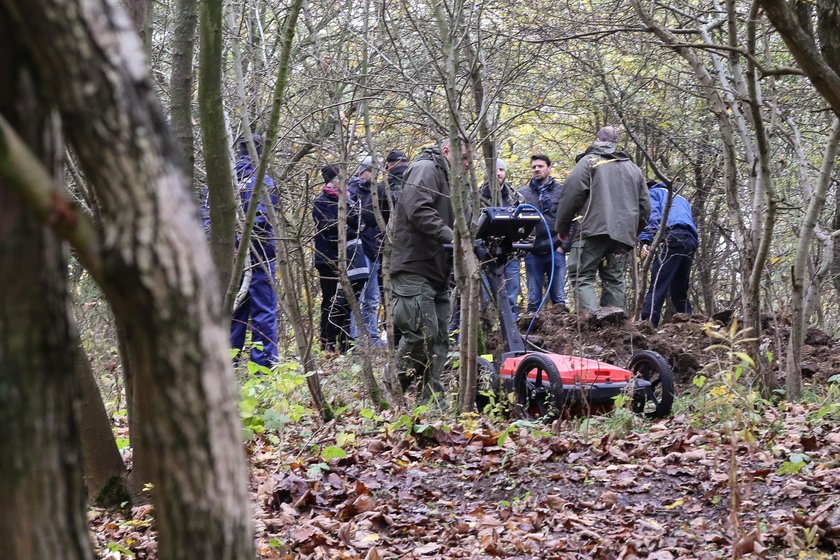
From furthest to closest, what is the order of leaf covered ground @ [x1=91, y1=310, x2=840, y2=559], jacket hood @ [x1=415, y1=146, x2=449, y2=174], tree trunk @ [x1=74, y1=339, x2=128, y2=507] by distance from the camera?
jacket hood @ [x1=415, y1=146, x2=449, y2=174], tree trunk @ [x1=74, y1=339, x2=128, y2=507], leaf covered ground @ [x1=91, y1=310, x2=840, y2=559]

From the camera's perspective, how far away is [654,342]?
28.8 ft

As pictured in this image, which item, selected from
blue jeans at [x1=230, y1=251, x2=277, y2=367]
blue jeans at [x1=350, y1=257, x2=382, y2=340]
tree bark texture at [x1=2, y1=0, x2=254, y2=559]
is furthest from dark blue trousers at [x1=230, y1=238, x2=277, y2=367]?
tree bark texture at [x1=2, y1=0, x2=254, y2=559]

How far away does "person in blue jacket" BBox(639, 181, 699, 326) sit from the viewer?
35.3ft

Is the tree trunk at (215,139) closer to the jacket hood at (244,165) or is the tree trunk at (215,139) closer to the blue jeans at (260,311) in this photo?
the jacket hood at (244,165)

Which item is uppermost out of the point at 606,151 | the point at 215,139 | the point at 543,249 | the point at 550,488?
the point at 606,151

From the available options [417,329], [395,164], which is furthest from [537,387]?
[395,164]

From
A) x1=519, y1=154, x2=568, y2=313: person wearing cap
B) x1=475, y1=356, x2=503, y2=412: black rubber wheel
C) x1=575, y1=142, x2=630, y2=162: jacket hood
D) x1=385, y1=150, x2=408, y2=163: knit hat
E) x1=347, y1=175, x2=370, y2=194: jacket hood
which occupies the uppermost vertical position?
x1=575, y1=142, x2=630, y2=162: jacket hood

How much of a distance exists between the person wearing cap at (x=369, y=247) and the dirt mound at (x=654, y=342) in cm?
195

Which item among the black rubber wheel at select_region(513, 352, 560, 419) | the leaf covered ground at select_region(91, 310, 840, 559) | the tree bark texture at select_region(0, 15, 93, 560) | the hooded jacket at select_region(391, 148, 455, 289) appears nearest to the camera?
the tree bark texture at select_region(0, 15, 93, 560)

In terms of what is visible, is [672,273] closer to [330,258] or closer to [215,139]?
[330,258]

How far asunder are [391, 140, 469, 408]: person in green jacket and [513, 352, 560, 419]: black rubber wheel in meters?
0.79

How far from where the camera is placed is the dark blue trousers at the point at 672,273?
10758mm

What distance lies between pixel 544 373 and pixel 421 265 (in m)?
1.42

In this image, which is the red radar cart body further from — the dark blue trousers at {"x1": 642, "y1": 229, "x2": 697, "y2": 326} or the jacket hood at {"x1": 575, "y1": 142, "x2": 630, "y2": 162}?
the dark blue trousers at {"x1": 642, "y1": 229, "x2": 697, "y2": 326}
